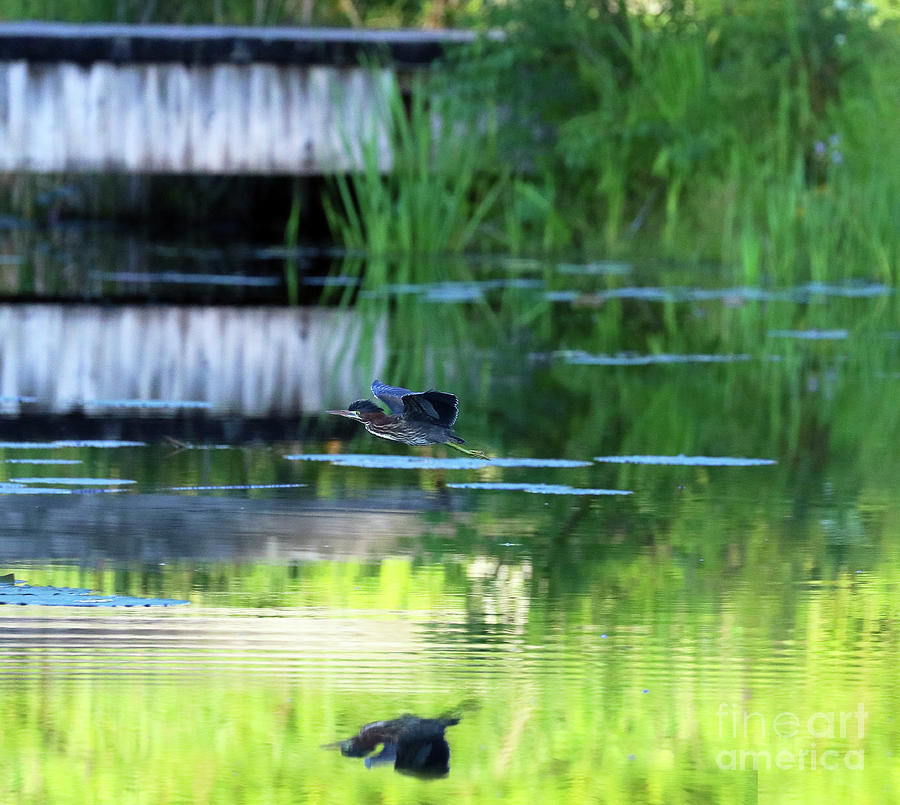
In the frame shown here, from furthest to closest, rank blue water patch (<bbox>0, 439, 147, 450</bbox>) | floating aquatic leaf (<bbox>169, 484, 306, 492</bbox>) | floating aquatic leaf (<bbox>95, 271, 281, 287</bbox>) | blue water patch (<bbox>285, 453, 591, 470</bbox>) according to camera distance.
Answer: floating aquatic leaf (<bbox>95, 271, 281, 287</bbox>) → blue water patch (<bbox>0, 439, 147, 450</bbox>) → blue water patch (<bbox>285, 453, 591, 470</bbox>) → floating aquatic leaf (<bbox>169, 484, 306, 492</bbox>)

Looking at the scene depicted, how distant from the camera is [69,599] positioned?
15.4 ft

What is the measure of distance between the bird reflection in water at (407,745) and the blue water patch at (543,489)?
266 cm

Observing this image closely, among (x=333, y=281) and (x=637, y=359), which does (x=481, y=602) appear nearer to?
(x=637, y=359)

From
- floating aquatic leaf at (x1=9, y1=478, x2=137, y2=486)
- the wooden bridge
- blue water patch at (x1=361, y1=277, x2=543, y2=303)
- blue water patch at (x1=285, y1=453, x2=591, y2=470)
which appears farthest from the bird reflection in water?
the wooden bridge

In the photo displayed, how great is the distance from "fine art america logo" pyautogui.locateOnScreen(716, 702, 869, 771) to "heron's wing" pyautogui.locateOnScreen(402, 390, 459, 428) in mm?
1826

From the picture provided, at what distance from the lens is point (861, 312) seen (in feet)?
42.0

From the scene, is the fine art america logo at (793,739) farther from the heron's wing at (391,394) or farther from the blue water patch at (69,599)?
the heron's wing at (391,394)

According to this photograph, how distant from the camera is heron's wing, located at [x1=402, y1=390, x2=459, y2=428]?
5547 mm

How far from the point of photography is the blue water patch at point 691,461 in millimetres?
7004

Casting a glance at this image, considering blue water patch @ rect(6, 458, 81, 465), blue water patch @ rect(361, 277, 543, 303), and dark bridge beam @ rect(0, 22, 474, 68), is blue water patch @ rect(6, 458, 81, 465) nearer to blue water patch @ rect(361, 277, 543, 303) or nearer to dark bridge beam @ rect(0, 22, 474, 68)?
blue water patch @ rect(361, 277, 543, 303)

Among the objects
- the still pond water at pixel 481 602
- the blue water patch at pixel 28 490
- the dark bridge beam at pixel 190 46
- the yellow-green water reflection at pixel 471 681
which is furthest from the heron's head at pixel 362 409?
the dark bridge beam at pixel 190 46

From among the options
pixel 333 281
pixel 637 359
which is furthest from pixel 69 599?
pixel 333 281

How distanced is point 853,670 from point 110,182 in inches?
789

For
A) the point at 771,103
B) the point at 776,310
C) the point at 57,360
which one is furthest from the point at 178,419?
the point at 771,103
